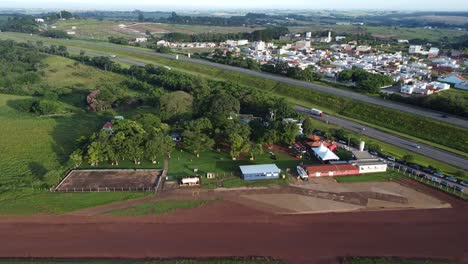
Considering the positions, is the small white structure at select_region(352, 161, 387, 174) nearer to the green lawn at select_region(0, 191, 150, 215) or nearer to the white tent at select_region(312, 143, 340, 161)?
the white tent at select_region(312, 143, 340, 161)

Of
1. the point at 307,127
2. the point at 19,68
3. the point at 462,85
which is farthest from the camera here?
the point at 19,68

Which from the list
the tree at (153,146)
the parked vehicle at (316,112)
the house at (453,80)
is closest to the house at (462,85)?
the house at (453,80)

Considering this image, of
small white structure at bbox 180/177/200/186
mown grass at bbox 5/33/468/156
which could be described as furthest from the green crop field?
mown grass at bbox 5/33/468/156

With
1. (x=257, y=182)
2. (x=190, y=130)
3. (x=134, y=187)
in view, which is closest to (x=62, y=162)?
(x=134, y=187)

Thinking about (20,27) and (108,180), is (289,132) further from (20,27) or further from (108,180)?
(20,27)

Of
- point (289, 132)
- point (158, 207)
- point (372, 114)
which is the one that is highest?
point (289, 132)

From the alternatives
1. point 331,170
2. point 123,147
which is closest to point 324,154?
point 331,170

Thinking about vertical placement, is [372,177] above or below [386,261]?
above

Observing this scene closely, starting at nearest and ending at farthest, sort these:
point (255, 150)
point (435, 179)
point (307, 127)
Answer: point (435, 179) → point (255, 150) → point (307, 127)
